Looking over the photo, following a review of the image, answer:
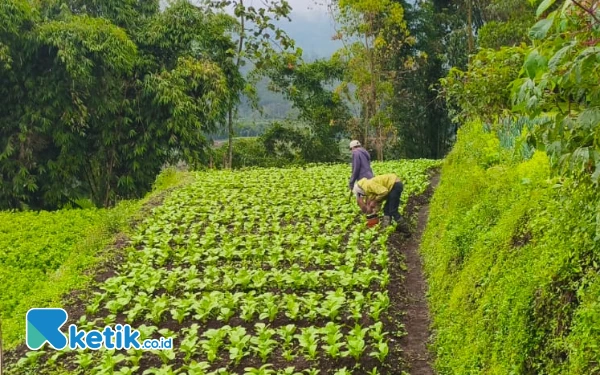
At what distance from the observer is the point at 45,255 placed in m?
10.7

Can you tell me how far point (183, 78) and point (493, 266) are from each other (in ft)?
51.4

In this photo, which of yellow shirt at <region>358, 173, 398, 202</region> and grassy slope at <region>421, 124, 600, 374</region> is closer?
grassy slope at <region>421, 124, 600, 374</region>

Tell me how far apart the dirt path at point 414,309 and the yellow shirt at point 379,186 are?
0.85 meters

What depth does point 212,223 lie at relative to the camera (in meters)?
10.5

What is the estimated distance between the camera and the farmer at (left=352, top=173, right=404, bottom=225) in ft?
31.2

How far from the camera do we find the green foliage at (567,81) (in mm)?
2238

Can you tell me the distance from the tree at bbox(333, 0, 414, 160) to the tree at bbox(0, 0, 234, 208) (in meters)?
4.82

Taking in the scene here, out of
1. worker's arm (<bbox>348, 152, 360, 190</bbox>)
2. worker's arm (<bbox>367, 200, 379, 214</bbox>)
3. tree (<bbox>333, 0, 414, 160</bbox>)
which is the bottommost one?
worker's arm (<bbox>367, 200, 379, 214</bbox>)

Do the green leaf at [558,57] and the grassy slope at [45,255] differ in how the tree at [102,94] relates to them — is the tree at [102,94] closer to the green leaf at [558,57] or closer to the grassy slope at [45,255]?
the grassy slope at [45,255]

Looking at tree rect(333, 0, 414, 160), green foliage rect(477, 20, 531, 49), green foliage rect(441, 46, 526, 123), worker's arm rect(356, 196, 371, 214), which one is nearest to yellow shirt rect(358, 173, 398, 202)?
worker's arm rect(356, 196, 371, 214)

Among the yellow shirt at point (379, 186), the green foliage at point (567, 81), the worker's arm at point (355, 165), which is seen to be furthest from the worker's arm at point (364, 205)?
the green foliage at point (567, 81)

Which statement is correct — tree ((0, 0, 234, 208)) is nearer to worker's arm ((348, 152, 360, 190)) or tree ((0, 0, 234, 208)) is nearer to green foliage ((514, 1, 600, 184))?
worker's arm ((348, 152, 360, 190))

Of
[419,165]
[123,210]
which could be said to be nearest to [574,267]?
[123,210]

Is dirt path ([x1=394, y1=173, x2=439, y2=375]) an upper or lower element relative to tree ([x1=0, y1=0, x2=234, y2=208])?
lower
